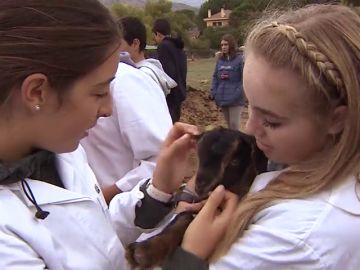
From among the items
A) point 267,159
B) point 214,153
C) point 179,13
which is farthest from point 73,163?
point 179,13

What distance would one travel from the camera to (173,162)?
5.85ft

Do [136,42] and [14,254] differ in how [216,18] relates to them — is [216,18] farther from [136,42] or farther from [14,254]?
[14,254]

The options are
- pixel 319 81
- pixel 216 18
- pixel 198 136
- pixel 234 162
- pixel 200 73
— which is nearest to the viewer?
pixel 319 81

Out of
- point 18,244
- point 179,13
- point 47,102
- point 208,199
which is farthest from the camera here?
point 179,13

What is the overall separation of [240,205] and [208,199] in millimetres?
85

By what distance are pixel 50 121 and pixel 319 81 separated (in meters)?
0.64

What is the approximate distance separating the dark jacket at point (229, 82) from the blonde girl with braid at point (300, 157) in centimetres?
663

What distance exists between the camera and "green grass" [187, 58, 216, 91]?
14.7m

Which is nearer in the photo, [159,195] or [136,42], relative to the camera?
[159,195]

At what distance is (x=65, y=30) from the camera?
1294mm

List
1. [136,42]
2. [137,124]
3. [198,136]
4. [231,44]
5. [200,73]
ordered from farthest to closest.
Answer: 1. [200,73]
2. [231,44]
3. [136,42]
4. [137,124]
5. [198,136]

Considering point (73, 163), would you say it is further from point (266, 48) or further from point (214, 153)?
point (266, 48)

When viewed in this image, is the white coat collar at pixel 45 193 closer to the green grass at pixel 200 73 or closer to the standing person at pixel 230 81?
the standing person at pixel 230 81

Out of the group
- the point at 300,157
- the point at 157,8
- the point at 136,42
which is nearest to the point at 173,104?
the point at 136,42
